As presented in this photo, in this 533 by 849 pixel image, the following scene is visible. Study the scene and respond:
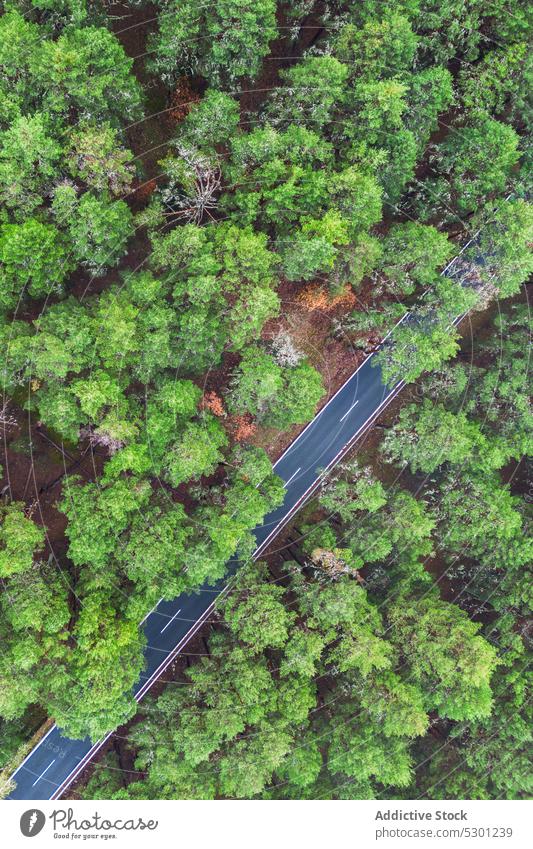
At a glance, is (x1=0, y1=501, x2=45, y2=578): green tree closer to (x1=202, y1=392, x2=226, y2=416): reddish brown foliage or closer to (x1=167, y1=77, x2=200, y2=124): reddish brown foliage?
(x1=202, y1=392, x2=226, y2=416): reddish brown foliage

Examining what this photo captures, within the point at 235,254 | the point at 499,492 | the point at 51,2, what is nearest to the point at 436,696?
the point at 499,492

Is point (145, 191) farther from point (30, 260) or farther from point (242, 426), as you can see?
point (242, 426)

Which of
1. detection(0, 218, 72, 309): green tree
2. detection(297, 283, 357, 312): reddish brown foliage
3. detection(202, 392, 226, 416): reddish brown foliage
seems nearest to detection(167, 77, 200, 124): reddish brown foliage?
detection(0, 218, 72, 309): green tree

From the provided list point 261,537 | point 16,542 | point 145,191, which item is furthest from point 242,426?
point 145,191

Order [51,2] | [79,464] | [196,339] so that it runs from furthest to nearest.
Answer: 1. [79,464]
2. [196,339]
3. [51,2]

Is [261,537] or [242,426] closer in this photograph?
[242,426]

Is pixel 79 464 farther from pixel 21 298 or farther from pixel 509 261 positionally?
pixel 509 261
